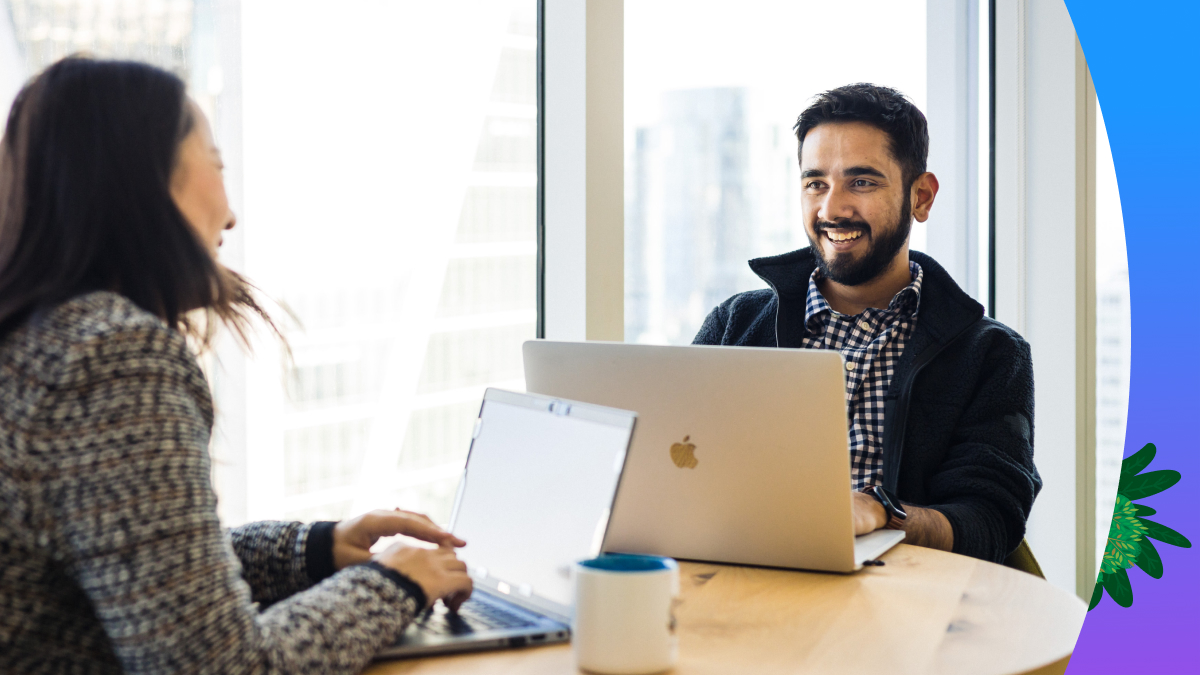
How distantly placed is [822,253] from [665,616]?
1.17 metres

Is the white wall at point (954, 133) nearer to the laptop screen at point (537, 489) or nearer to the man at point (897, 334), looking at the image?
the man at point (897, 334)

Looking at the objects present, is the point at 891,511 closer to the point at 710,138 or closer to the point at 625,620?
the point at 625,620

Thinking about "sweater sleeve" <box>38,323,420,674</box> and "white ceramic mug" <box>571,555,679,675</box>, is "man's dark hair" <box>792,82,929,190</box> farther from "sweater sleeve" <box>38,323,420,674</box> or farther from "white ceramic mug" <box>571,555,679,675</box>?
"sweater sleeve" <box>38,323,420,674</box>

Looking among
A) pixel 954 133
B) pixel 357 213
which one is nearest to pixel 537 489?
pixel 357 213

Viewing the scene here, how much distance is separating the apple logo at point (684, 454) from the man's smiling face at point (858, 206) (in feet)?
2.73

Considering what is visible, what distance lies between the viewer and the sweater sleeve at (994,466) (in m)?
1.42

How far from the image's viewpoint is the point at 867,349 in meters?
1.72

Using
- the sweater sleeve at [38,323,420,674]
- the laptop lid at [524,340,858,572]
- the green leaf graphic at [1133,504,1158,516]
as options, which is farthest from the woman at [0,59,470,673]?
the green leaf graphic at [1133,504,1158,516]

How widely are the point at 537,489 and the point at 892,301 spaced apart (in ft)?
3.33

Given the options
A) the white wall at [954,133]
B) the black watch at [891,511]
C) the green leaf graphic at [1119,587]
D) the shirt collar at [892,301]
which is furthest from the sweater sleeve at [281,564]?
the white wall at [954,133]

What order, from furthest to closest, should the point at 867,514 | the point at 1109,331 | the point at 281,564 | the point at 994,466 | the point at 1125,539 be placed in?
the point at 1109,331, the point at 1125,539, the point at 994,466, the point at 867,514, the point at 281,564

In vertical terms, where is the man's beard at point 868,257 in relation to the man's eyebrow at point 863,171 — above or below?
below

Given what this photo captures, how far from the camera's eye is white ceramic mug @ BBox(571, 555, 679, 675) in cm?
79

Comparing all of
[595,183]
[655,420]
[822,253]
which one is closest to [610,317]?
[595,183]
